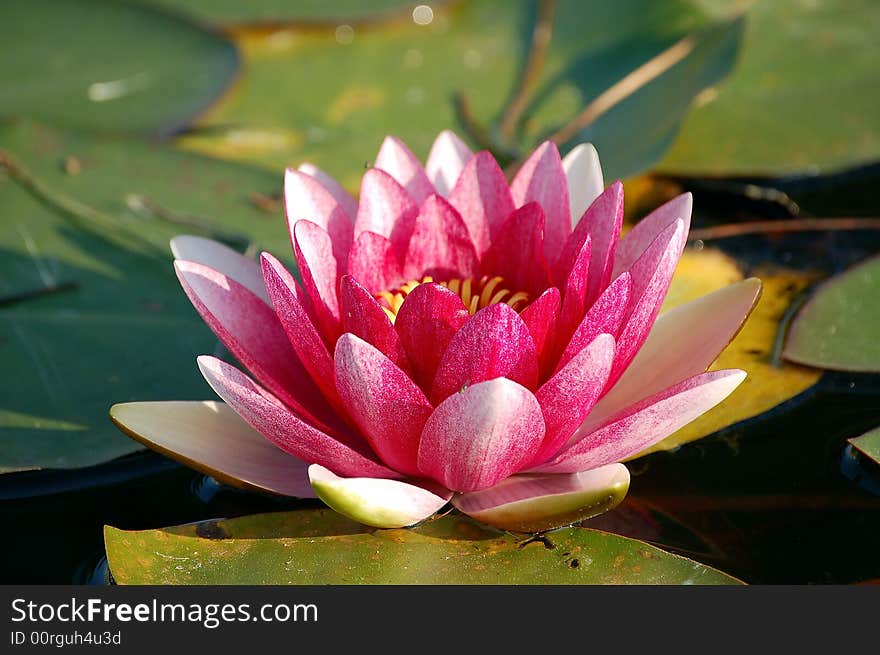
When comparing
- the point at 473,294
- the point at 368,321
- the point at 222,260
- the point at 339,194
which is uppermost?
the point at 339,194

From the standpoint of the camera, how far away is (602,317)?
146cm

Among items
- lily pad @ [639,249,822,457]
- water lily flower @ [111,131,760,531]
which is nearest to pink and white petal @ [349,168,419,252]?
water lily flower @ [111,131,760,531]

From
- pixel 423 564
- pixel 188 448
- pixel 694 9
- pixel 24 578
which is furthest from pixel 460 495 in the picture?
pixel 694 9

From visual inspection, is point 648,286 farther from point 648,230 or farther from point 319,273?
point 319,273

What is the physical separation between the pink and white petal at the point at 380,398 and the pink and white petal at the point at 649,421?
26cm

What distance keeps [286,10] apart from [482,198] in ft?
6.45

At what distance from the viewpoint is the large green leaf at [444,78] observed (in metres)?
2.68

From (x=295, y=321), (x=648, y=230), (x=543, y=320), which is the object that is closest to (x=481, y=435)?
(x=543, y=320)

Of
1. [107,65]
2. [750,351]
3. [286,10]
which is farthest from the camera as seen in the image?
[286,10]

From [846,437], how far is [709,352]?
0.39 metres

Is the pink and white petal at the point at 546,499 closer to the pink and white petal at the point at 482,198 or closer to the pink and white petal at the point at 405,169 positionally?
the pink and white petal at the point at 482,198

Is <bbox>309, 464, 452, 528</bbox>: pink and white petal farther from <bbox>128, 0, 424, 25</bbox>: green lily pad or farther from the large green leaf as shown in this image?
<bbox>128, 0, 424, 25</bbox>: green lily pad

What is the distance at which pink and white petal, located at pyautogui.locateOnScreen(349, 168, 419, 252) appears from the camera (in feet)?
5.67
